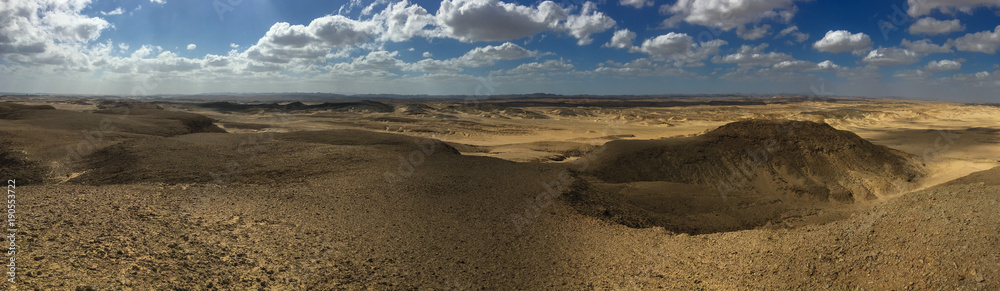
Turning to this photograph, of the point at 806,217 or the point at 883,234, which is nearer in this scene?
the point at 883,234

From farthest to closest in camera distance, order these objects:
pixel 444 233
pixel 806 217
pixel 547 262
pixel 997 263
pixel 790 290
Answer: pixel 806 217 → pixel 444 233 → pixel 547 262 → pixel 790 290 → pixel 997 263

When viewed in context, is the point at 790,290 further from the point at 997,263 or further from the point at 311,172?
the point at 311,172

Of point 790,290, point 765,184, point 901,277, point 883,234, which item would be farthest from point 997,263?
point 765,184

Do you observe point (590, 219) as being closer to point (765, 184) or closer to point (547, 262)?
point (547, 262)

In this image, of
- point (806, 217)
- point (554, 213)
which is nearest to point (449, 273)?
point (554, 213)

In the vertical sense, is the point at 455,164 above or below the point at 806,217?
above

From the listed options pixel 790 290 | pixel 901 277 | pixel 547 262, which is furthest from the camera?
pixel 547 262
